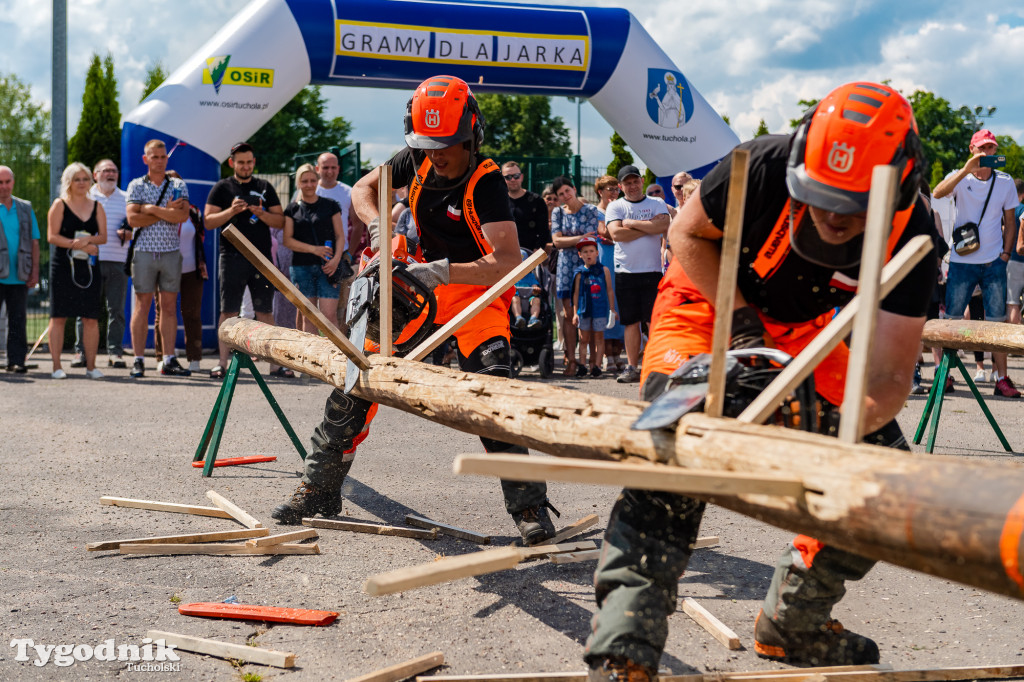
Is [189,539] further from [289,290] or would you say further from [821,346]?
[821,346]

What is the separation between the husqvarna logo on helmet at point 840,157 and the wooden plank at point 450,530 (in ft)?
8.04

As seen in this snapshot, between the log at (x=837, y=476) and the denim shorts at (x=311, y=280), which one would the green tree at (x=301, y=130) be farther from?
the log at (x=837, y=476)

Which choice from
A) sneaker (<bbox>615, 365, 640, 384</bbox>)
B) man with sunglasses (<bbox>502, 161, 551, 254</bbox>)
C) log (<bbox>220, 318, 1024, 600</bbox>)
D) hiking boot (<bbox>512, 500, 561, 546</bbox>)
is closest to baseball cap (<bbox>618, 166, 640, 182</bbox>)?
man with sunglasses (<bbox>502, 161, 551, 254</bbox>)

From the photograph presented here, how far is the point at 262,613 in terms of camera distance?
3127mm

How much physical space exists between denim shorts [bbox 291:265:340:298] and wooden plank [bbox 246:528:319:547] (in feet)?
16.4

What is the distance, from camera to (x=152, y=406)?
7273 mm

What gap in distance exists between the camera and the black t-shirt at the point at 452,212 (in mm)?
4129

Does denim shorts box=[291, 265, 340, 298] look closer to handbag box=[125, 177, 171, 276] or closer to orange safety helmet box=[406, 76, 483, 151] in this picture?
handbag box=[125, 177, 171, 276]

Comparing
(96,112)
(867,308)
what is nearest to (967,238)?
(867,308)

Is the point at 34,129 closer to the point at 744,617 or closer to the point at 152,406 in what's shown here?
the point at 152,406

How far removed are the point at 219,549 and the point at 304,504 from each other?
1.68 feet

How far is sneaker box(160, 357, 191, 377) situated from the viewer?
881cm

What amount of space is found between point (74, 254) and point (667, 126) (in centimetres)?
689

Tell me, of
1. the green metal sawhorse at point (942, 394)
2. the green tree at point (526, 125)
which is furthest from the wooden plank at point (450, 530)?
the green tree at point (526, 125)
